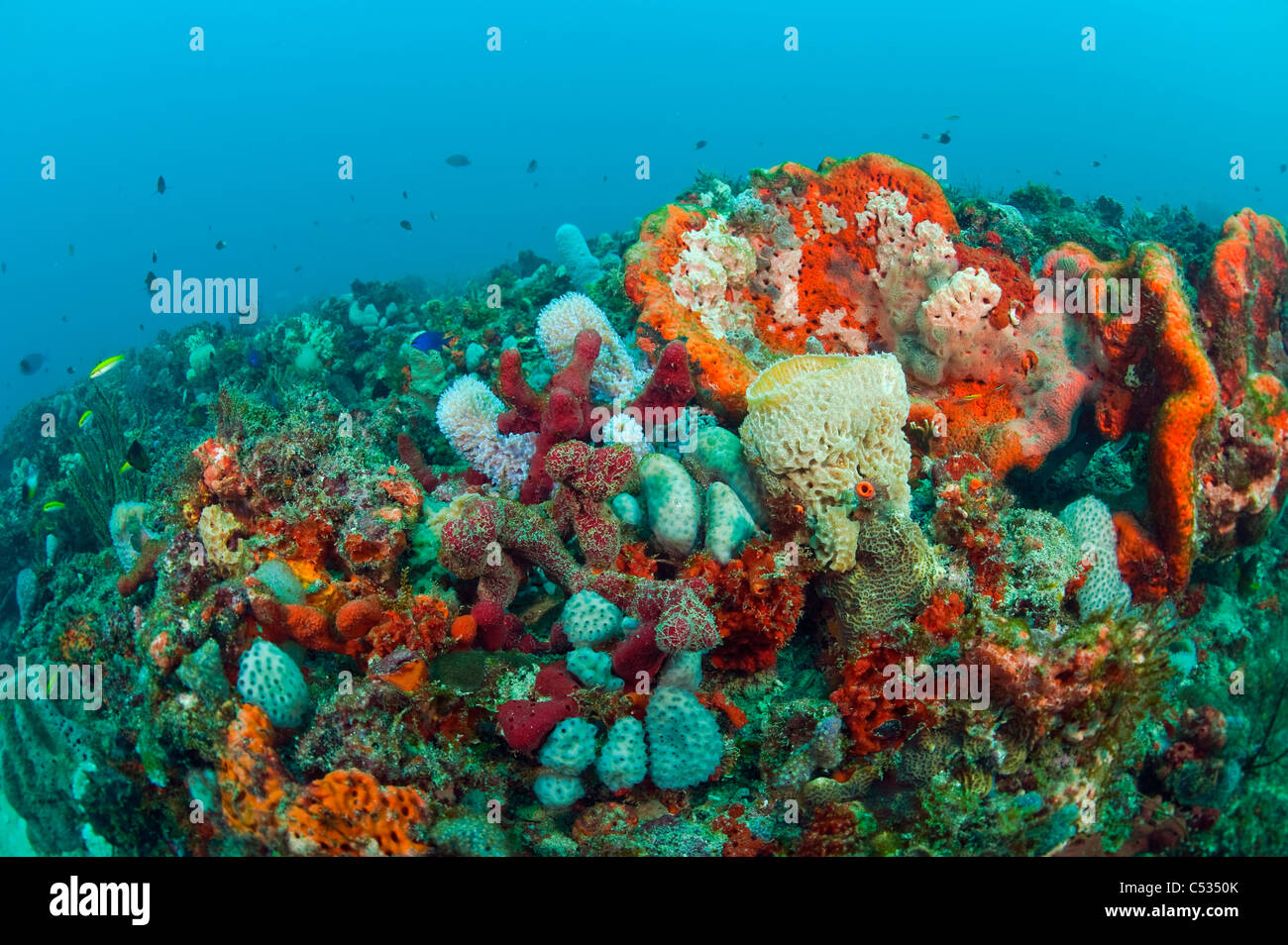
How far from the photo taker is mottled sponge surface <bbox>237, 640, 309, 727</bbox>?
327 cm

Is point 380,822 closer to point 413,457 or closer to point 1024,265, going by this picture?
point 413,457

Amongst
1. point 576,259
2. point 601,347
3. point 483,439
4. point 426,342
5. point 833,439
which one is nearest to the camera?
point 833,439

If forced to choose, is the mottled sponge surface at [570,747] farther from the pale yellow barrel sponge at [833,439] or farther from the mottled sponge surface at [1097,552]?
the mottled sponge surface at [1097,552]

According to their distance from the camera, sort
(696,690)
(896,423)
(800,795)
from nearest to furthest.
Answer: (800,795) → (696,690) → (896,423)

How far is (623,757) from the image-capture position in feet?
10.5

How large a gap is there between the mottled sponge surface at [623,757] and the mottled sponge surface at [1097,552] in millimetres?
3174

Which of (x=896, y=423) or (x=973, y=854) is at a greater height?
(x=896, y=423)

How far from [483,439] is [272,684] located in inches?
91.6

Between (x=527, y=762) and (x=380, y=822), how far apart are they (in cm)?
87

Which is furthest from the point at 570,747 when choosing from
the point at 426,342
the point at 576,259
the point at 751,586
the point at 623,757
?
the point at 576,259

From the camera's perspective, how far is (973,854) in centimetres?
298

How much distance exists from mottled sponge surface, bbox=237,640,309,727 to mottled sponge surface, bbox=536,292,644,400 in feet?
9.76

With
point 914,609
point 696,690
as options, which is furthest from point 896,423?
point 696,690

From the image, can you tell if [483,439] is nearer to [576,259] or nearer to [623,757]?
[623,757]
